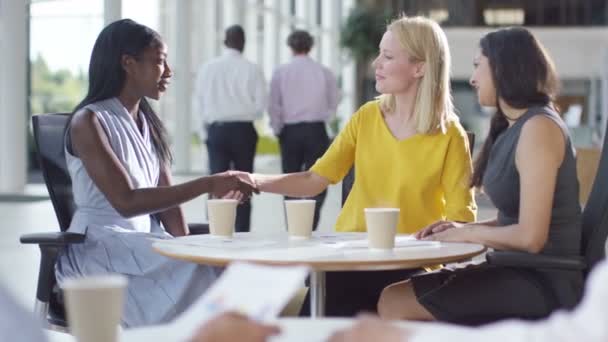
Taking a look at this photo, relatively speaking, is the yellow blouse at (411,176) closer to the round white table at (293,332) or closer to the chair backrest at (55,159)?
the chair backrest at (55,159)

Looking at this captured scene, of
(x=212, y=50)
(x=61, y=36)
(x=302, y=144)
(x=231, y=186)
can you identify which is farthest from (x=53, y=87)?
(x=231, y=186)

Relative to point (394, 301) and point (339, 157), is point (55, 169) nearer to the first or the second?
point (339, 157)

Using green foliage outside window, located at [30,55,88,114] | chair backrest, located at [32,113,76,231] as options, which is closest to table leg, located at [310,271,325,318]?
chair backrest, located at [32,113,76,231]

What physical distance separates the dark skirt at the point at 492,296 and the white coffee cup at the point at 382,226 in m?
0.30

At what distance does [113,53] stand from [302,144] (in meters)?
5.14

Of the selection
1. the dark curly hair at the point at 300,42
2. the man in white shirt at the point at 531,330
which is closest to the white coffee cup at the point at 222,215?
the man in white shirt at the point at 531,330

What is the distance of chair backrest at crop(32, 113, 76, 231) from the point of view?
127 inches

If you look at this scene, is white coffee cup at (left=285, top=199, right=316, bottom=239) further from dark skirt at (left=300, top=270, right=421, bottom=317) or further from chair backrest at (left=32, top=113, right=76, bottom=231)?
chair backrest at (left=32, top=113, right=76, bottom=231)

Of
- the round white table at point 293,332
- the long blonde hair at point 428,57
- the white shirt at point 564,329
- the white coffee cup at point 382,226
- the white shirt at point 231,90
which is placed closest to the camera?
the white shirt at point 564,329

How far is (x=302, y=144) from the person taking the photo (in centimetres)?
832

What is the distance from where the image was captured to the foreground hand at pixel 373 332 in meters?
1.31

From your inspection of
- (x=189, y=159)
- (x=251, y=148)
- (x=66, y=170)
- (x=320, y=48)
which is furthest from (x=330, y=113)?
(x=320, y=48)

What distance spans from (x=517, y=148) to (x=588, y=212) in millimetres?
329

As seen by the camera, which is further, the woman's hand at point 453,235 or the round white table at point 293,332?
the woman's hand at point 453,235
